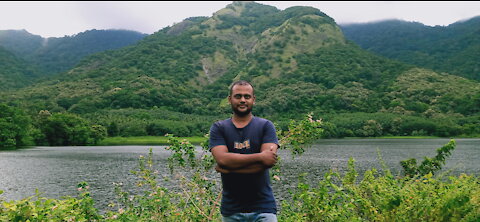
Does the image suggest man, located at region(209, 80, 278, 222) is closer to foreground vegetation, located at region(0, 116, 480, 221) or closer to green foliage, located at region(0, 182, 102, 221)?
foreground vegetation, located at region(0, 116, 480, 221)

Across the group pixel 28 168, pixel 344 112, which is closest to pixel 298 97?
pixel 344 112

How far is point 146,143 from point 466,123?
123867mm

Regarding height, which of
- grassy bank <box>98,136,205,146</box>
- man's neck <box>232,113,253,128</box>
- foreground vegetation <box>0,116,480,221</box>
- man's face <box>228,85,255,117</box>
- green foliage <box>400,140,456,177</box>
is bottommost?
grassy bank <box>98,136,205,146</box>

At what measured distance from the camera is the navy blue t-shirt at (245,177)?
16.0 feet

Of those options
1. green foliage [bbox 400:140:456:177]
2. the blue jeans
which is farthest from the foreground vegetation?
green foliage [bbox 400:140:456:177]

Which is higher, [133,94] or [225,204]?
[133,94]

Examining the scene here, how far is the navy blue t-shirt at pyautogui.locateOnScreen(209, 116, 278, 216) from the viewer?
4.87 metres

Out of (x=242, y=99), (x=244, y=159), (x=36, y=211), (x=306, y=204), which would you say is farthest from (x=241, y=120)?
(x=36, y=211)

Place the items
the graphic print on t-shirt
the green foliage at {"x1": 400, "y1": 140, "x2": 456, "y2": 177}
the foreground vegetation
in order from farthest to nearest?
the green foliage at {"x1": 400, "y1": 140, "x2": 456, "y2": 177} < the foreground vegetation < the graphic print on t-shirt

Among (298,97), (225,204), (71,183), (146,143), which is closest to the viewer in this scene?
(225,204)

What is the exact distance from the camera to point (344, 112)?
7003 inches

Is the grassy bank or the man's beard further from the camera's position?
the grassy bank

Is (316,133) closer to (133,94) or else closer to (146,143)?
(146,143)

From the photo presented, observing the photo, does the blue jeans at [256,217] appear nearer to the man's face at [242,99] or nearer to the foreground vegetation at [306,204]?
the man's face at [242,99]
